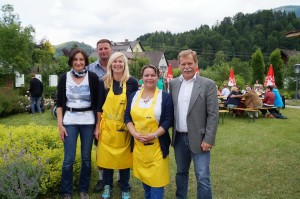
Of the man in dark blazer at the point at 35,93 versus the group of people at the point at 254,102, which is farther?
the man in dark blazer at the point at 35,93

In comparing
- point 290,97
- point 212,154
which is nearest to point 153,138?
point 212,154

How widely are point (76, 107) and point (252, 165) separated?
12.4 feet

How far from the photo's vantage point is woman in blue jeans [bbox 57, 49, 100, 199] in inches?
156

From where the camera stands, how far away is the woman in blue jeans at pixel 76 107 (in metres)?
3.95

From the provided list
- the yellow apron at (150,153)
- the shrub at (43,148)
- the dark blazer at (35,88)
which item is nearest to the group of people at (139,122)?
the yellow apron at (150,153)

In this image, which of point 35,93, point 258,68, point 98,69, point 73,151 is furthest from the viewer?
point 258,68

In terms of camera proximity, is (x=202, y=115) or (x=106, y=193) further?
(x=106, y=193)

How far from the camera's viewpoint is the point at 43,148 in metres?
4.73

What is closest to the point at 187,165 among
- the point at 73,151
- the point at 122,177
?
the point at 122,177

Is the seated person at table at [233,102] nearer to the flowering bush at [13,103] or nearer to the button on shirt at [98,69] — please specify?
the flowering bush at [13,103]

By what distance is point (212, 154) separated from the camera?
695 cm

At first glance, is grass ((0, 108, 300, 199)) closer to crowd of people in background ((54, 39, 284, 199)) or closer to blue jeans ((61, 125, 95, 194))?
blue jeans ((61, 125, 95, 194))

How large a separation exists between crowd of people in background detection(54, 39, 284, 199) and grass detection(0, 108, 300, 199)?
76 centimetres

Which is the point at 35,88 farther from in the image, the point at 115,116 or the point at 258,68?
the point at 258,68
